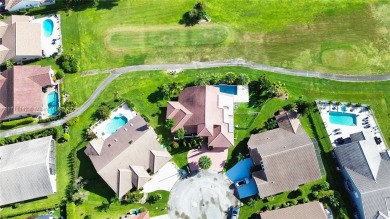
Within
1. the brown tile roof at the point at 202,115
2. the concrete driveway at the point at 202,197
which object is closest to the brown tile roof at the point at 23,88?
the brown tile roof at the point at 202,115

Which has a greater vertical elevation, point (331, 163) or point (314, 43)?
point (314, 43)

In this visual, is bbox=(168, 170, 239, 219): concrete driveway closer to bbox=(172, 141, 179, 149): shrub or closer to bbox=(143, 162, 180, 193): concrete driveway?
bbox=(143, 162, 180, 193): concrete driveway

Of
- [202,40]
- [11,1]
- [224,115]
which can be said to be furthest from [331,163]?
[11,1]

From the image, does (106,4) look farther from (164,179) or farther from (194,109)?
(164,179)

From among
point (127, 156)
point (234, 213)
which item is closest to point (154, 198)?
point (127, 156)

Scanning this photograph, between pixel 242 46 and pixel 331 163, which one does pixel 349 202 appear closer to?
pixel 331 163
